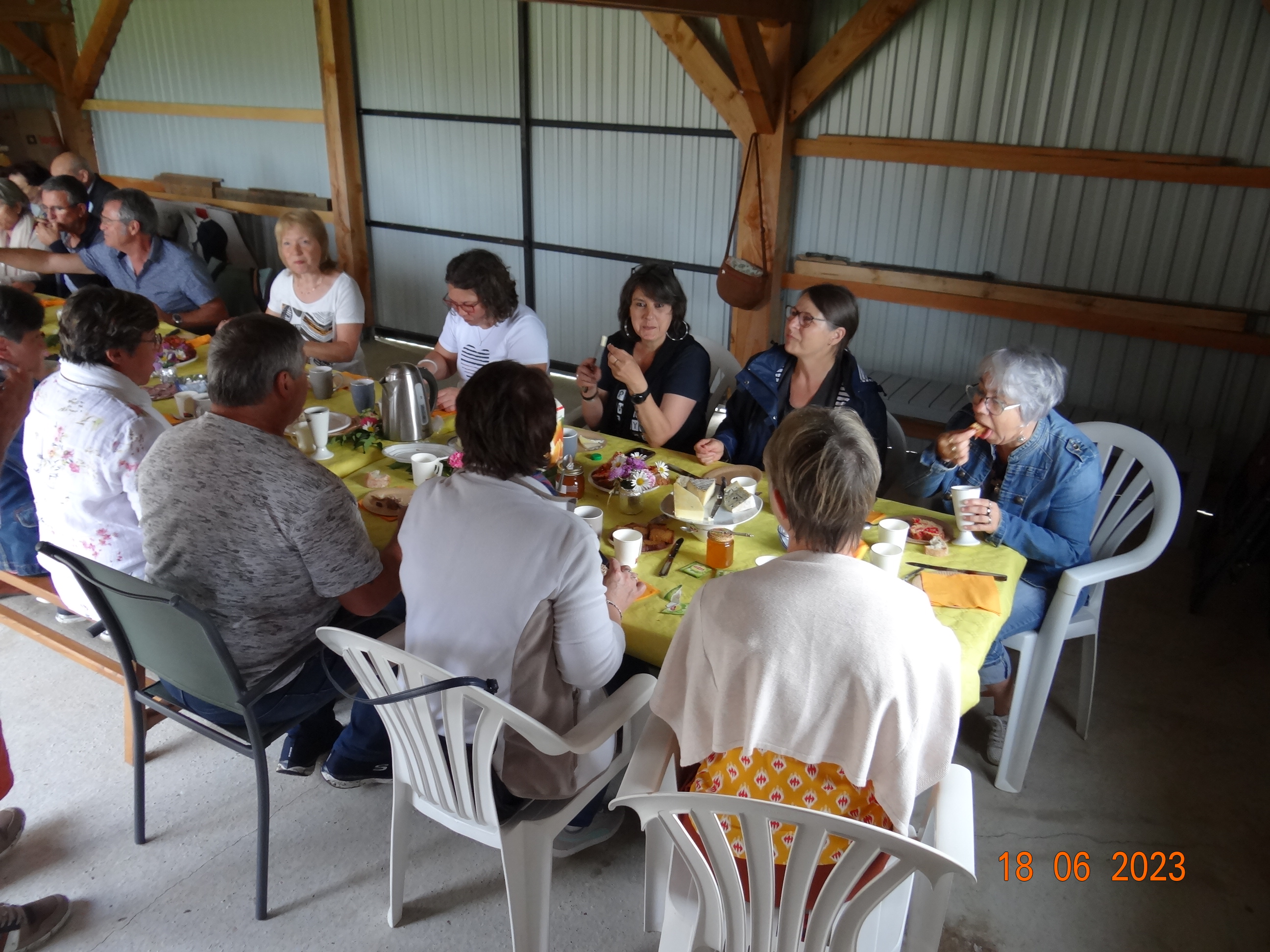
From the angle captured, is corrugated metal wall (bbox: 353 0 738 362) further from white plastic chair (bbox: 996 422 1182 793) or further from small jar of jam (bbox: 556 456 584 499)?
small jar of jam (bbox: 556 456 584 499)

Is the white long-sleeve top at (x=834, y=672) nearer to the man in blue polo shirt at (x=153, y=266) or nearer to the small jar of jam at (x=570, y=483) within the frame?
the small jar of jam at (x=570, y=483)

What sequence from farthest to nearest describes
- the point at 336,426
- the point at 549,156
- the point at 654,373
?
the point at 549,156 < the point at 654,373 < the point at 336,426

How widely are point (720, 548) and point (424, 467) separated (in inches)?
39.2

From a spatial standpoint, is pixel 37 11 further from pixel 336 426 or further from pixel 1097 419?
pixel 1097 419

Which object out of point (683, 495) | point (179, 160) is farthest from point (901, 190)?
point (179, 160)

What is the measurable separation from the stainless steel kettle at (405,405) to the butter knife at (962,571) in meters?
1.69

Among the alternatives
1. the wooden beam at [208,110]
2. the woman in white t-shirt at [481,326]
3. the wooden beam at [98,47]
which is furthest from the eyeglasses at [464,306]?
the wooden beam at [98,47]

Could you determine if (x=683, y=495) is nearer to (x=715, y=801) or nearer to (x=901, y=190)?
(x=715, y=801)

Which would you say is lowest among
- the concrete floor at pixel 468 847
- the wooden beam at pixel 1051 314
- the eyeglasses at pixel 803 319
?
the concrete floor at pixel 468 847

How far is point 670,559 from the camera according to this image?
2309mm

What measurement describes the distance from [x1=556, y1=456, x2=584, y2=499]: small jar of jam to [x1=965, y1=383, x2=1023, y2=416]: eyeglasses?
1146 millimetres

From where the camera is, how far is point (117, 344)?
2566 millimetres

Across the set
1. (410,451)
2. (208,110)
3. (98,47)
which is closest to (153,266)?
(410,451)

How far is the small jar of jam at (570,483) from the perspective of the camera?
8.74ft
